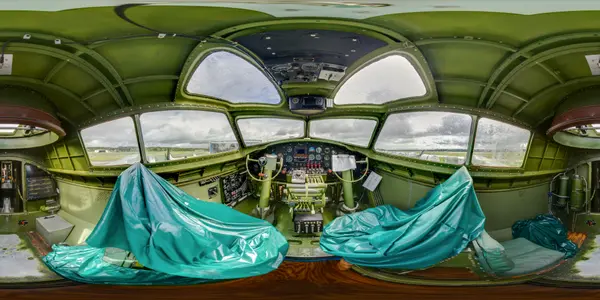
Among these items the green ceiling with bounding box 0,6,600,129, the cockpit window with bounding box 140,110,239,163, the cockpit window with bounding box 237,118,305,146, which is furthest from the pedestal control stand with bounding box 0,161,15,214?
the cockpit window with bounding box 237,118,305,146

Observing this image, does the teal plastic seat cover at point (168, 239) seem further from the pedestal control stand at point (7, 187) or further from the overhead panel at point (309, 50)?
the overhead panel at point (309, 50)

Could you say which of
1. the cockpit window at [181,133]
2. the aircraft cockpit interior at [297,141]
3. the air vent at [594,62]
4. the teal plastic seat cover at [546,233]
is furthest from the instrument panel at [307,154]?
the air vent at [594,62]

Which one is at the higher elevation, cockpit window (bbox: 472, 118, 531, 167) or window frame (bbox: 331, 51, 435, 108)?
window frame (bbox: 331, 51, 435, 108)

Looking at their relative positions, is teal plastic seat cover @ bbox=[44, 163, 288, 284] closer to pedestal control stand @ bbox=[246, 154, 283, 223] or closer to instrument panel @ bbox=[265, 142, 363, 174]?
pedestal control stand @ bbox=[246, 154, 283, 223]

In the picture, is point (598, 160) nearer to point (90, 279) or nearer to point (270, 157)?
point (270, 157)

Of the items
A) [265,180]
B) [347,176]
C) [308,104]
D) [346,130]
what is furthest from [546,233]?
[265,180]

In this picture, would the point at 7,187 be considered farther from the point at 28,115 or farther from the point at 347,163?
the point at 347,163
